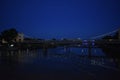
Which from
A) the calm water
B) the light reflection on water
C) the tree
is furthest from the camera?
the tree

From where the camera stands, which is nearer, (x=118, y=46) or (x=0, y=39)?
(x=118, y=46)


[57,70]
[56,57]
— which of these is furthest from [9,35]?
[57,70]

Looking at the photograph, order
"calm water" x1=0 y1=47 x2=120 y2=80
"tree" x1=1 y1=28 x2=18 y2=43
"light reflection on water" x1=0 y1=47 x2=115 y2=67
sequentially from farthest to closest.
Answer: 1. "tree" x1=1 y1=28 x2=18 y2=43
2. "light reflection on water" x1=0 y1=47 x2=115 y2=67
3. "calm water" x1=0 y1=47 x2=120 y2=80

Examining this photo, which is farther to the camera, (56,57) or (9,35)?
(9,35)

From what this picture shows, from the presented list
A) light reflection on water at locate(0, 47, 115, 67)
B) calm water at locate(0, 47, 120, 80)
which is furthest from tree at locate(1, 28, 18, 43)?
calm water at locate(0, 47, 120, 80)

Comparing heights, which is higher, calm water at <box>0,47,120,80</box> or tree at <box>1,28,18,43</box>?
tree at <box>1,28,18,43</box>

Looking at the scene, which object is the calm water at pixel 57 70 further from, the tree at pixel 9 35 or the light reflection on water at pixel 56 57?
the tree at pixel 9 35

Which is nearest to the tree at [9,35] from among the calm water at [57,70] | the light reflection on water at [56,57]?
the light reflection on water at [56,57]

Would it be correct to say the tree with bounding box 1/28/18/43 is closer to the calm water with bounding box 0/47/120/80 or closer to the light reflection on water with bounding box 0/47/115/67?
the light reflection on water with bounding box 0/47/115/67

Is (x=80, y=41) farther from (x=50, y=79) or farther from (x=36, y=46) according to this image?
(x=50, y=79)

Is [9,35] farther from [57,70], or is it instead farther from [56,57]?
[57,70]

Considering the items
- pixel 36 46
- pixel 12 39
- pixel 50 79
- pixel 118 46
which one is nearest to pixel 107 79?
pixel 50 79

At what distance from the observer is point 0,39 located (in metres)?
141

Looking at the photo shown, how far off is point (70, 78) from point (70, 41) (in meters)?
102
